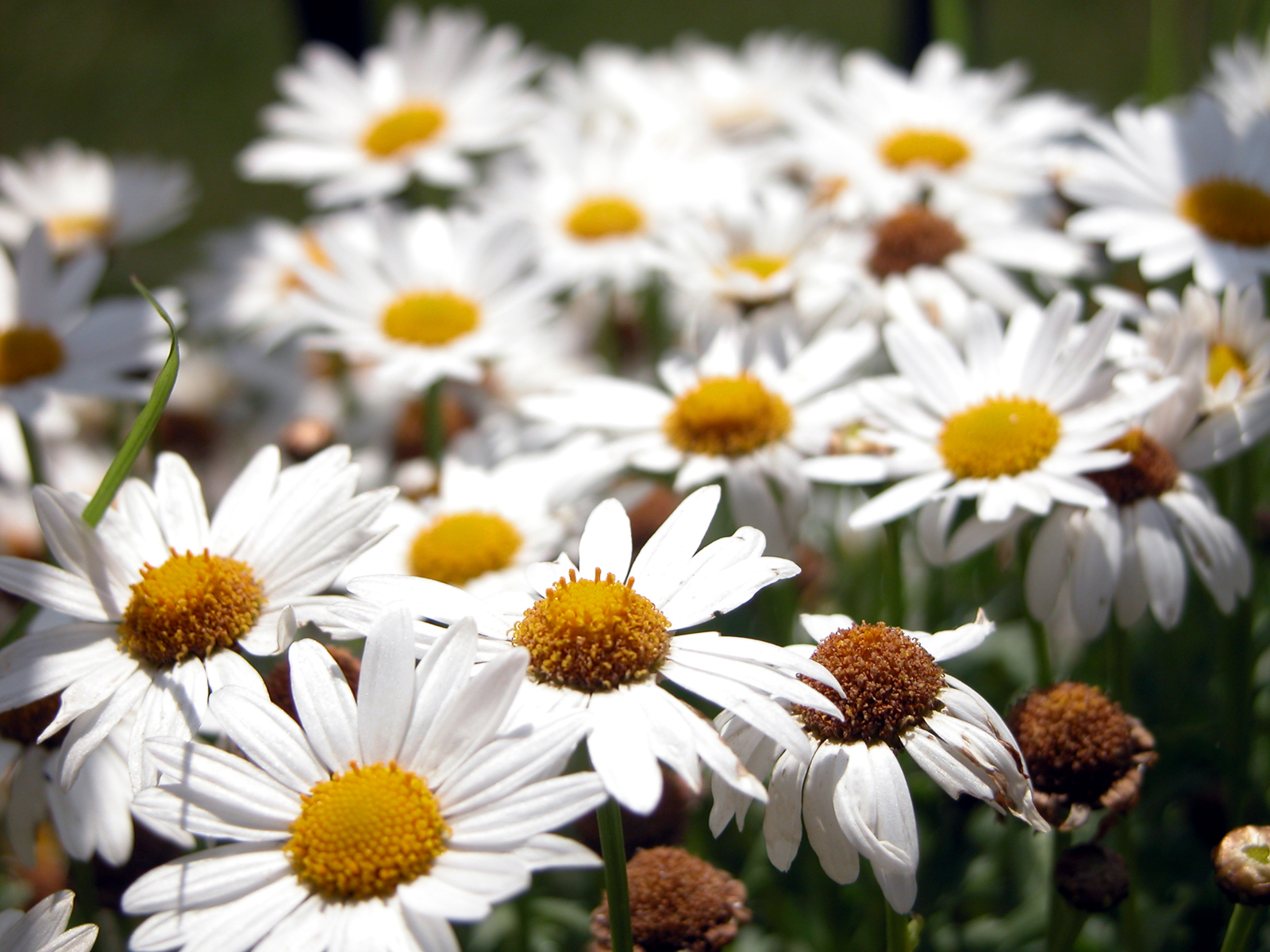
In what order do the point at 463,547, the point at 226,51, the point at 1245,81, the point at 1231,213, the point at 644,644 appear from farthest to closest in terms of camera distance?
the point at 226,51
the point at 1245,81
the point at 1231,213
the point at 463,547
the point at 644,644

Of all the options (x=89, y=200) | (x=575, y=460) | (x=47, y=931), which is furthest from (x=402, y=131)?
(x=47, y=931)

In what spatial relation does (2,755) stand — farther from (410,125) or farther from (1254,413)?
(410,125)

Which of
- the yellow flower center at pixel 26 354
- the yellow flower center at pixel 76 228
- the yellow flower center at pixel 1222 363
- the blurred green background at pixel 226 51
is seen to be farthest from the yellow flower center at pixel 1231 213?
the blurred green background at pixel 226 51

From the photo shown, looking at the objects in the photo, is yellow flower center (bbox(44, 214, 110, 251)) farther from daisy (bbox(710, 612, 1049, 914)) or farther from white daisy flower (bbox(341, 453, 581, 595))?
daisy (bbox(710, 612, 1049, 914))

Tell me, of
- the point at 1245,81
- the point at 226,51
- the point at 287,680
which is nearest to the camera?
the point at 287,680

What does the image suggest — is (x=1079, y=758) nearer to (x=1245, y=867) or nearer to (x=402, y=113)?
(x=1245, y=867)

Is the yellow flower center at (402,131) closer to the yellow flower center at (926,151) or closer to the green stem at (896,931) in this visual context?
the yellow flower center at (926,151)
